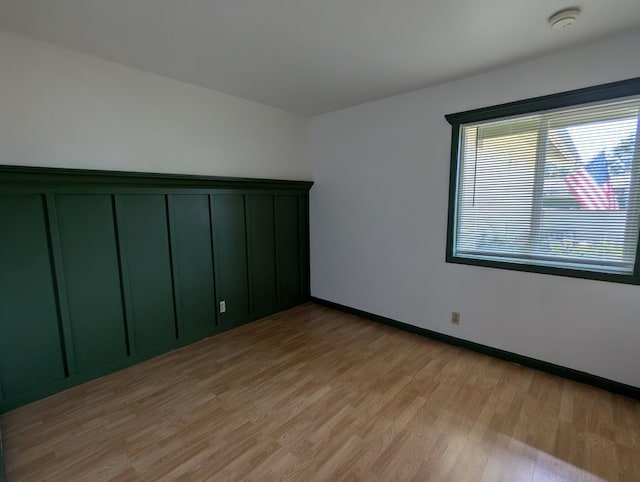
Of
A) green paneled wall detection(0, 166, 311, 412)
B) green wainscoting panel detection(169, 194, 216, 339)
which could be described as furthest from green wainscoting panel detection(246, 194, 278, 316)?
green wainscoting panel detection(169, 194, 216, 339)

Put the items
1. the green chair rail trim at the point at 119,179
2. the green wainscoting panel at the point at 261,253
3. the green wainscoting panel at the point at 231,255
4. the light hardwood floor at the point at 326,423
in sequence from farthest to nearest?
the green wainscoting panel at the point at 261,253
the green wainscoting panel at the point at 231,255
the green chair rail trim at the point at 119,179
the light hardwood floor at the point at 326,423

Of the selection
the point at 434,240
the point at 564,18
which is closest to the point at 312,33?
the point at 564,18

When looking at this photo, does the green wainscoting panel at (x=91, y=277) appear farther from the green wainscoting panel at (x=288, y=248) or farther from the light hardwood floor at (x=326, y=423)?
the green wainscoting panel at (x=288, y=248)

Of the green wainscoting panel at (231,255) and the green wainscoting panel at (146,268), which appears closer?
the green wainscoting panel at (146,268)

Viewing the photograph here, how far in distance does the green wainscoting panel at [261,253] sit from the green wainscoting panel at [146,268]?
92cm

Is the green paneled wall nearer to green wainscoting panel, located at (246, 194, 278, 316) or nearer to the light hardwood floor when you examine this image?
green wainscoting panel, located at (246, 194, 278, 316)

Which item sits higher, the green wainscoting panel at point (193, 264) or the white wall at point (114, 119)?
the white wall at point (114, 119)

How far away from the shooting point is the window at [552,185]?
211 cm

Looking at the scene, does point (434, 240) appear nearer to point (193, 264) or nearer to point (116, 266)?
point (193, 264)

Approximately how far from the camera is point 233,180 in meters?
3.19

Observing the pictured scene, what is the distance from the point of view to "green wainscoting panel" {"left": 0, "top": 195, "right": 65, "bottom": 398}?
6.70ft

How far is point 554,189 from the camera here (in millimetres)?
2365

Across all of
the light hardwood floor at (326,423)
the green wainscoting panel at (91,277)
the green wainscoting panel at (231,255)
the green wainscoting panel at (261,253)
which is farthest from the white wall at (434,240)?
the green wainscoting panel at (91,277)

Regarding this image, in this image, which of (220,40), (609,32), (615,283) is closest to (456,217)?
(615,283)
